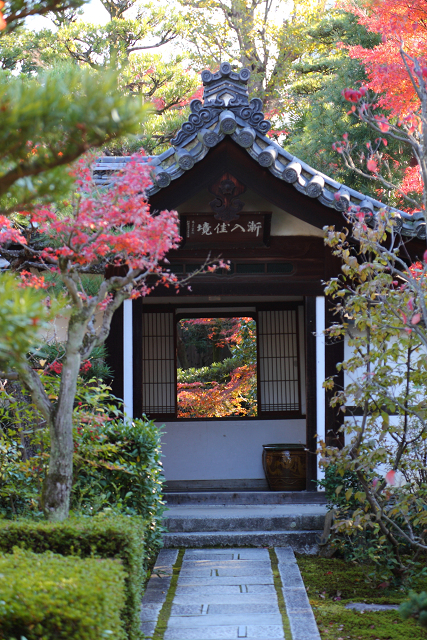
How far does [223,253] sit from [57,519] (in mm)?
4126

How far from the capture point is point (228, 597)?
16.7 feet

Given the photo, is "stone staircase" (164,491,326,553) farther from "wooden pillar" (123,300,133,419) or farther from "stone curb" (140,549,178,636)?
"wooden pillar" (123,300,133,419)

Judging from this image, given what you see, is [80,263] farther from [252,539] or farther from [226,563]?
[252,539]

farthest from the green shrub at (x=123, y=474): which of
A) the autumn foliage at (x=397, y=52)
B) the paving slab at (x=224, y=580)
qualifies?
the autumn foliage at (x=397, y=52)

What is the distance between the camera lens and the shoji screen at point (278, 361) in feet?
33.6

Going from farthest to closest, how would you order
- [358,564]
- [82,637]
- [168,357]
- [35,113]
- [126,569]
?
1. [168,357]
2. [358,564]
3. [126,569]
4. [82,637]
5. [35,113]

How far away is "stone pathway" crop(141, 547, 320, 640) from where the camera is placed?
4355 millimetres

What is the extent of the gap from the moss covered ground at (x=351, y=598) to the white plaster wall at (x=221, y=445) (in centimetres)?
354

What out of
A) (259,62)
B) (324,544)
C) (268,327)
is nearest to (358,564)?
(324,544)

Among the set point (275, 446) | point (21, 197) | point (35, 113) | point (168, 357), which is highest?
point (35, 113)

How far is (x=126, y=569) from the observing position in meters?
3.83

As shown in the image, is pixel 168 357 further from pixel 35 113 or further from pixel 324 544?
pixel 35 113

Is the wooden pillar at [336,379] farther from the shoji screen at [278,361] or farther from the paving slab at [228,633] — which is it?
the paving slab at [228,633]

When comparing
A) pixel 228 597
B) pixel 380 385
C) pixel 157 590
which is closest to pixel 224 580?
pixel 228 597
